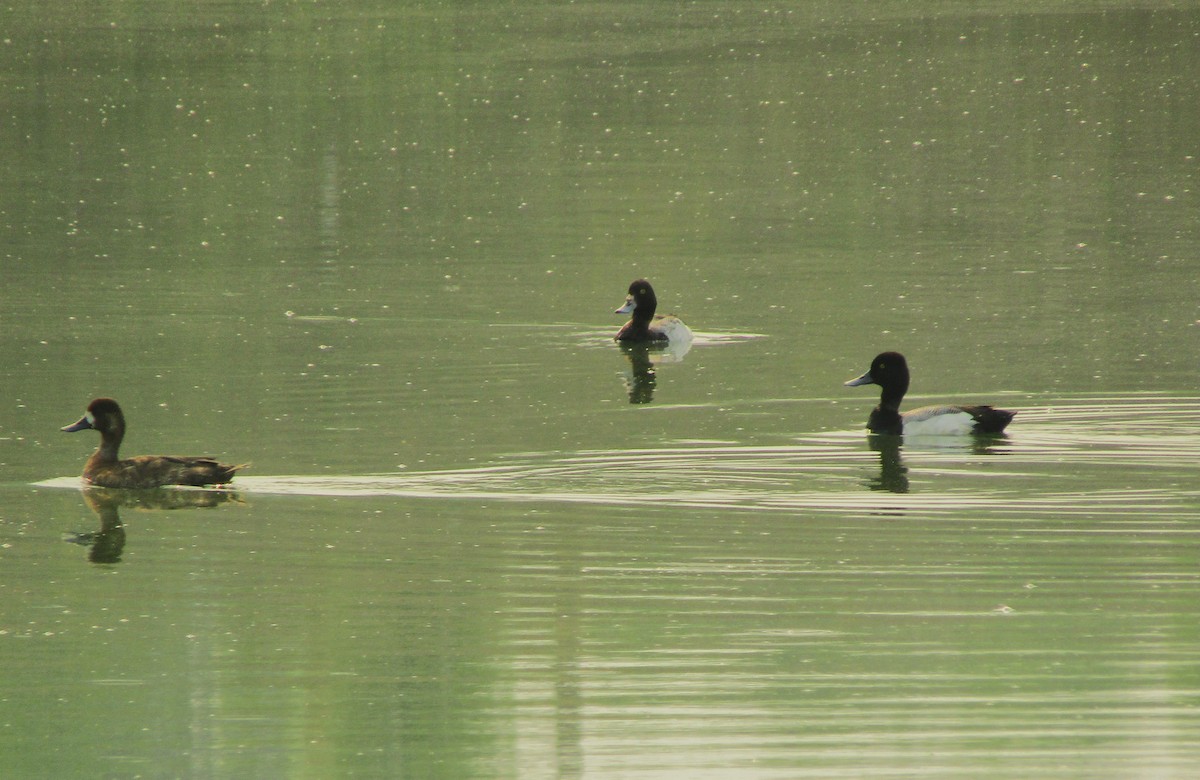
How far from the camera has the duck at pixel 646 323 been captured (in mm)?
17922

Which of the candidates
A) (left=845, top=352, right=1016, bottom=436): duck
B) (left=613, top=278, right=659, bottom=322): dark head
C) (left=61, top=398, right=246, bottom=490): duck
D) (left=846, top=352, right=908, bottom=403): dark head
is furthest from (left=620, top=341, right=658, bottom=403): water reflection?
(left=61, top=398, right=246, bottom=490): duck

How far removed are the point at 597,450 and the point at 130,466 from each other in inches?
111

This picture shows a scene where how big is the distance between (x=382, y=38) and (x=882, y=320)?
30854mm

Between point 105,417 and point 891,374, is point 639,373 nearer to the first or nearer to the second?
point 891,374

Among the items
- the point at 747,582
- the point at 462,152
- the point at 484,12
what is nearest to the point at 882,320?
the point at 747,582

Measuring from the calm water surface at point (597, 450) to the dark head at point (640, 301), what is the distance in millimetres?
323

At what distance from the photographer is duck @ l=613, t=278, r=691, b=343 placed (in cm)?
1792

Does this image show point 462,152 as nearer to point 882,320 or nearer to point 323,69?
point 323,69

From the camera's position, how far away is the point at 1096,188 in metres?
27.2

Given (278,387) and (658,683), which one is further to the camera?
(278,387)

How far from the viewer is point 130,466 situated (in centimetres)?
1259

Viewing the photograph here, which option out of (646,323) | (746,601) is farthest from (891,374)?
(746,601)

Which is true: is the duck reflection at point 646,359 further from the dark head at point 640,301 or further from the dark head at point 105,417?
the dark head at point 105,417

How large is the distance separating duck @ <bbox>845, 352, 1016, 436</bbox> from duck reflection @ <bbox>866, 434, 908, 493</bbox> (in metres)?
0.14
